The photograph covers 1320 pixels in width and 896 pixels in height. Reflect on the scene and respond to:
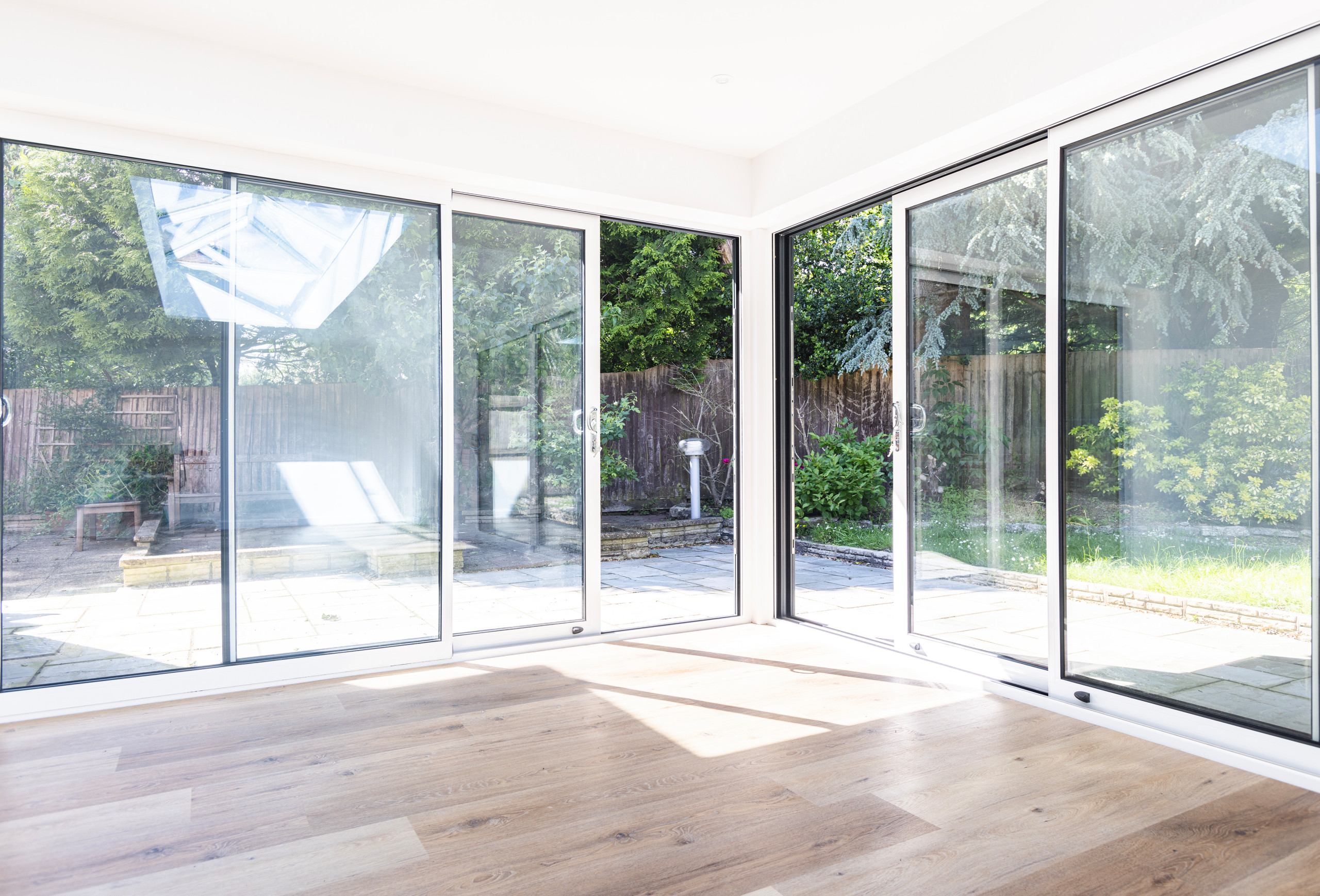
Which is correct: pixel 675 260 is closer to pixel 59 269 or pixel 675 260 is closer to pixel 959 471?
pixel 959 471

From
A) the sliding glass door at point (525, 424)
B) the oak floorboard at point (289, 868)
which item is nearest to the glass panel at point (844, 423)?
the sliding glass door at point (525, 424)

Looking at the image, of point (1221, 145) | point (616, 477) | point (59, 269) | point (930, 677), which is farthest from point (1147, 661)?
point (616, 477)

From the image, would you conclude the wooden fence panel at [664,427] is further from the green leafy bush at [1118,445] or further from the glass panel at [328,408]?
the green leafy bush at [1118,445]

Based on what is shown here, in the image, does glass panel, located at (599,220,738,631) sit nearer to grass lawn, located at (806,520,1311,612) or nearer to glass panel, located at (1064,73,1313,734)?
grass lawn, located at (806,520,1311,612)

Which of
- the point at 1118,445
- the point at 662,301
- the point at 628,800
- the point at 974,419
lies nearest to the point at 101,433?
the point at 628,800

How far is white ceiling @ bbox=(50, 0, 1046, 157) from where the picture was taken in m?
2.82

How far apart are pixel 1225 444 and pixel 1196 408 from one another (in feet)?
0.48

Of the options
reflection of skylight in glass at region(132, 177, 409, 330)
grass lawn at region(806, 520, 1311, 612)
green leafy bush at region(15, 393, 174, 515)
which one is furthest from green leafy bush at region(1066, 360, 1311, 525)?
green leafy bush at region(15, 393, 174, 515)

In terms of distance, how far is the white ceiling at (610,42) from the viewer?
9.25 ft

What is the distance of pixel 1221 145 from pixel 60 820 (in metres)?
3.94

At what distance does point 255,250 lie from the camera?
3.40m

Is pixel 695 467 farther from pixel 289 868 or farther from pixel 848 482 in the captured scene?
pixel 289 868

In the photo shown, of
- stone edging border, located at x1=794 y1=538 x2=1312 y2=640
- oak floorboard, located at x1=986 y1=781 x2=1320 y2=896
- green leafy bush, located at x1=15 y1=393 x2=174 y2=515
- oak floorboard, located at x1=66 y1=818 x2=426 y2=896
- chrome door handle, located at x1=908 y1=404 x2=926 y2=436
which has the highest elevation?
chrome door handle, located at x1=908 y1=404 x2=926 y2=436

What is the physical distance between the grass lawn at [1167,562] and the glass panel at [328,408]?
2.48 metres
